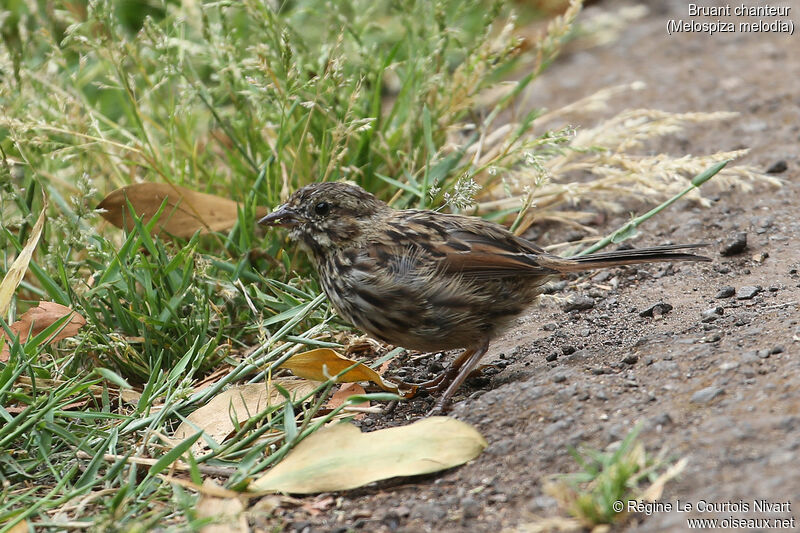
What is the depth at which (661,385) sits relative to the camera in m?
3.32

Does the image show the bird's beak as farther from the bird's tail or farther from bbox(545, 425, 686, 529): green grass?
bbox(545, 425, 686, 529): green grass

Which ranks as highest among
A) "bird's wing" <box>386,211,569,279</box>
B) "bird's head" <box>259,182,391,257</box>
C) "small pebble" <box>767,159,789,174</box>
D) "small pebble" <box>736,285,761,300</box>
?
"bird's head" <box>259,182,391,257</box>

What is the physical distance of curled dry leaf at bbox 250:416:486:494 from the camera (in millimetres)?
3174

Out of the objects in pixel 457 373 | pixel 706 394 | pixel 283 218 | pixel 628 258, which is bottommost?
pixel 457 373

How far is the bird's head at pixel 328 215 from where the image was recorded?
421 centimetres

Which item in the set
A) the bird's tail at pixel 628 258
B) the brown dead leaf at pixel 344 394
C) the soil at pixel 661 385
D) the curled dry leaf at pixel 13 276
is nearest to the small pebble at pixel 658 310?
the soil at pixel 661 385

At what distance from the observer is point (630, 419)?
122 inches

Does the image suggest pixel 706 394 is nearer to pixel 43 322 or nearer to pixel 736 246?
pixel 736 246

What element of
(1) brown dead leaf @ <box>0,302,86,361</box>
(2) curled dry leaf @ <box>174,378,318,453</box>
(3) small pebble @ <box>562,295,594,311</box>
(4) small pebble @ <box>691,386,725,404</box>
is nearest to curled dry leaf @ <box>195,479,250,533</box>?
(2) curled dry leaf @ <box>174,378,318,453</box>

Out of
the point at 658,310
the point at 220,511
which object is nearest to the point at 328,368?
the point at 220,511

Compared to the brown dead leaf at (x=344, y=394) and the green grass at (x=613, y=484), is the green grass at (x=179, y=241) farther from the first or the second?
the green grass at (x=613, y=484)

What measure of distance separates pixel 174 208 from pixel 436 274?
1.47 meters

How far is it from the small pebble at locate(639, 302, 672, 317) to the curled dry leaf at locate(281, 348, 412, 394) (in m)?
1.19

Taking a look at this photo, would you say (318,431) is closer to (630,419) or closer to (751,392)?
(630,419)
